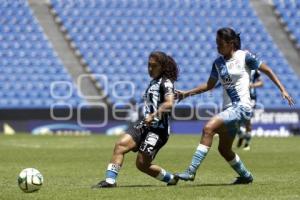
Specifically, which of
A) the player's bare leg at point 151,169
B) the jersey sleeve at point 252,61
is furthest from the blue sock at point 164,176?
the jersey sleeve at point 252,61

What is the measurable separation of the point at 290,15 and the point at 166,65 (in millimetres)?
25959

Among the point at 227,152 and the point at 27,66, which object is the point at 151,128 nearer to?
the point at 227,152

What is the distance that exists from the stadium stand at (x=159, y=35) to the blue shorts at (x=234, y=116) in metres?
20.8

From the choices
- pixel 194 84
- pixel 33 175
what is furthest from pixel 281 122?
pixel 33 175

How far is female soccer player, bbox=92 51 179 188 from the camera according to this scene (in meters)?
10.2

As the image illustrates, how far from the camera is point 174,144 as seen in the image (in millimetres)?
22391

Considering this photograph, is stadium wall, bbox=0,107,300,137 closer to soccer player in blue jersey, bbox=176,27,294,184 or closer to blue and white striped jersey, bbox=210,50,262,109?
soccer player in blue jersey, bbox=176,27,294,184

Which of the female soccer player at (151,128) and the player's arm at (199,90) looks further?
the player's arm at (199,90)

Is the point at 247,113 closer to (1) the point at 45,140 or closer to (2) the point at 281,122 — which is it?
(1) the point at 45,140

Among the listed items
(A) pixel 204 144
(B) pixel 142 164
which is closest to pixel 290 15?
(A) pixel 204 144

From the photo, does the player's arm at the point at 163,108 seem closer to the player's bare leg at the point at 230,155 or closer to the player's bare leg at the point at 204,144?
the player's bare leg at the point at 204,144

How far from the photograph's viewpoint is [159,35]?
111ft

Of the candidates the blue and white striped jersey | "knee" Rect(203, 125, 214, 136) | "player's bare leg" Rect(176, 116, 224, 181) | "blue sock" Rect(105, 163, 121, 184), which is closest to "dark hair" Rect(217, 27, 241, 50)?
the blue and white striped jersey

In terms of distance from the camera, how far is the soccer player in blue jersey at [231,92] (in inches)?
410
